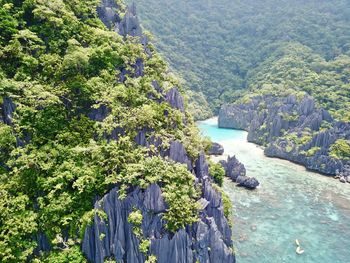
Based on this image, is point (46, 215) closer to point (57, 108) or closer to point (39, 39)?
point (57, 108)

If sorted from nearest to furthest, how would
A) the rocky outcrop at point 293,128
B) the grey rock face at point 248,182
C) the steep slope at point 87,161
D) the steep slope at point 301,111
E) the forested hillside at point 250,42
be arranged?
1. the steep slope at point 87,161
2. the grey rock face at point 248,182
3. the rocky outcrop at point 293,128
4. the steep slope at point 301,111
5. the forested hillside at point 250,42

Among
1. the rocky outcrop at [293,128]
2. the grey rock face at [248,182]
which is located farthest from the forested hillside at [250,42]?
the grey rock face at [248,182]

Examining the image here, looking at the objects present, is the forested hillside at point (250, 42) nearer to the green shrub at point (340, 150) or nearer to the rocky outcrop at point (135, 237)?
the green shrub at point (340, 150)

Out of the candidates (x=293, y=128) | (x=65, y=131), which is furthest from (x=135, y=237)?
(x=293, y=128)

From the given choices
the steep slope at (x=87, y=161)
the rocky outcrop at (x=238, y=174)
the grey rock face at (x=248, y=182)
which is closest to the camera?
the steep slope at (x=87, y=161)

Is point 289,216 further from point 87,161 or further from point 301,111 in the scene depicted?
point 301,111

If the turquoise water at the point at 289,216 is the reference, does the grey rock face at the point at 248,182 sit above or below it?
above
